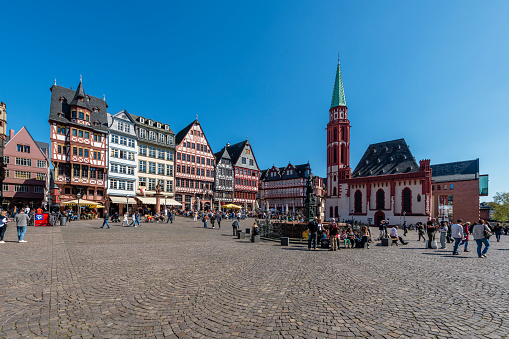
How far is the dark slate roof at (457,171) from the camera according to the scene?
63.5 meters

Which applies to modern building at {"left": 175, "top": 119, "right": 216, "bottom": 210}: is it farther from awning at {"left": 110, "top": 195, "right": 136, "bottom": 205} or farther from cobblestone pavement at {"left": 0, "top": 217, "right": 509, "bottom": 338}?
cobblestone pavement at {"left": 0, "top": 217, "right": 509, "bottom": 338}

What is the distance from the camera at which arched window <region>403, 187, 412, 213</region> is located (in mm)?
46344

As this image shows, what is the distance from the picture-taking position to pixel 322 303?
582 cm

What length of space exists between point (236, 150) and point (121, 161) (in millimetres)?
27574

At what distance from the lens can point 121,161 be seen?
4325 centimetres

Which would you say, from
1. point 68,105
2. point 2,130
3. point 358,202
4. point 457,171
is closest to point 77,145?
point 68,105

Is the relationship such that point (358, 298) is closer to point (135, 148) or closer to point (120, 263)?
point (120, 263)

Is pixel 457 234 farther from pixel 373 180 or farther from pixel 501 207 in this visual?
pixel 501 207

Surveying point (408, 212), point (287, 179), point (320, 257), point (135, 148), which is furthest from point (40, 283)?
point (287, 179)

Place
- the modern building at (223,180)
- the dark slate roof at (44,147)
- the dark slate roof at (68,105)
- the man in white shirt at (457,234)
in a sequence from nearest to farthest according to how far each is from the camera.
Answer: the man in white shirt at (457,234) → the dark slate roof at (68,105) → the dark slate roof at (44,147) → the modern building at (223,180)

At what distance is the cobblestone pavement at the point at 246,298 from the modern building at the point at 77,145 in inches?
1193

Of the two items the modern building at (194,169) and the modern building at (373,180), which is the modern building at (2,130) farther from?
the modern building at (373,180)

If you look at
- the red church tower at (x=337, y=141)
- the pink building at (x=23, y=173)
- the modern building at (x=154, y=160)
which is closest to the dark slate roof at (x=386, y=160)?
the red church tower at (x=337, y=141)

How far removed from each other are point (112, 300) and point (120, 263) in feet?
13.5
